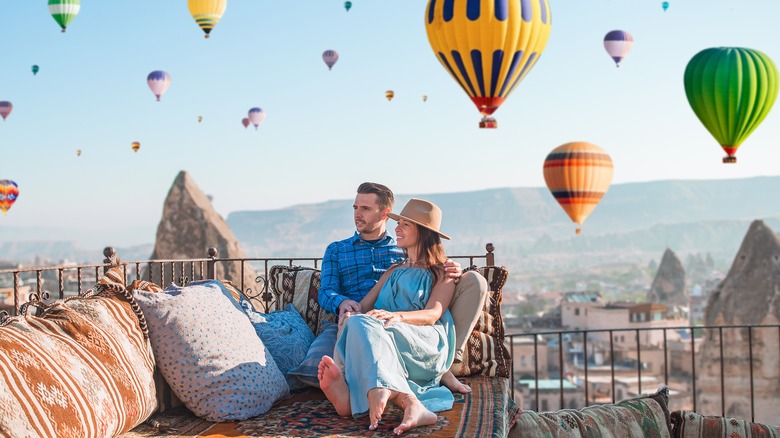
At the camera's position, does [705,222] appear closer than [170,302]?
No

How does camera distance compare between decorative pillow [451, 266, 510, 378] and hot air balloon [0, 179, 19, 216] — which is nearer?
decorative pillow [451, 266, 510, 378]

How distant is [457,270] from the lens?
3.91 m

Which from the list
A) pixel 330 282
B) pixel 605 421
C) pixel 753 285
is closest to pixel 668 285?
pixel 753 285

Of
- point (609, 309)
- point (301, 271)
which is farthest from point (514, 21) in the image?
point (609, 309)

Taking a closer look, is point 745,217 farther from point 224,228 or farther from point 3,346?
point 3,346

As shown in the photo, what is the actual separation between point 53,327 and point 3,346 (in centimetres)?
33

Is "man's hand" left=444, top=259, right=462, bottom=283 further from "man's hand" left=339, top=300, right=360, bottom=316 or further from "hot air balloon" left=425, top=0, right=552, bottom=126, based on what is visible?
"hot air balloon" left=425, top=0, right=552, bottom=126

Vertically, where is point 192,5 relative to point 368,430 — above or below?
above

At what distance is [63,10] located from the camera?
21.3m

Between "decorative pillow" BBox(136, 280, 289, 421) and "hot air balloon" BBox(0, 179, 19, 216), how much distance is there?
25.8 m

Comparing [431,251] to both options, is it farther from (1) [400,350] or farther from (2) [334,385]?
(2) [334,385]

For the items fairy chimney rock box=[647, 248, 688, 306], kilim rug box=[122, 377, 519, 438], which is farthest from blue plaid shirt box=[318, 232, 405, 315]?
fairy chimney rock box=[647, 248, 688, 306]

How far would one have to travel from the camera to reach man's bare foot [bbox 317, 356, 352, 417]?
323cm

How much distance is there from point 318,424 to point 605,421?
1515 mm
